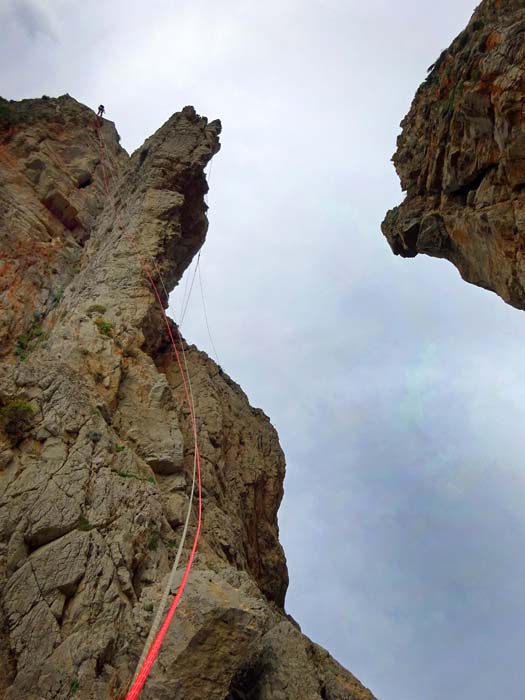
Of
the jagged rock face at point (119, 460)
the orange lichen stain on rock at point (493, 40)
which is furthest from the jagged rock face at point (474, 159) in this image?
the jagged rock face at point (119, 460)

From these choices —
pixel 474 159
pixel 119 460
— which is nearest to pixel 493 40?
pixel 474 159

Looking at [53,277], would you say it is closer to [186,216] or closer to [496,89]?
[186,216]

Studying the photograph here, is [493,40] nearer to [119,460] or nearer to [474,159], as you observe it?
[474,159]

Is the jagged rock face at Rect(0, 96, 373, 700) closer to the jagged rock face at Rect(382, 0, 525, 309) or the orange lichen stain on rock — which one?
the jagged rock face at Rect(382, 0, 525, 309)

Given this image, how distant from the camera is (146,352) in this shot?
2000cm

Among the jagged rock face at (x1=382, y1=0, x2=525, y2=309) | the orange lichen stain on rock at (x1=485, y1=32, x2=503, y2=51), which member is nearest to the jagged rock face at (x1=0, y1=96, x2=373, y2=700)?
the jagged rock face at (x1=382, y1=0, x2=525, y2=309)

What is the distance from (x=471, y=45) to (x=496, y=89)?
15.5 ft

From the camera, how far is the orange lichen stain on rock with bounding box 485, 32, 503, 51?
1553 centimetres

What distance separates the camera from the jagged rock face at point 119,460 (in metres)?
9.77

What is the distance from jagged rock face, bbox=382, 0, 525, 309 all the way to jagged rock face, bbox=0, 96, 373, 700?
34.2ft

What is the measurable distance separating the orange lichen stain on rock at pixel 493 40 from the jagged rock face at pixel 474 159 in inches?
1.3

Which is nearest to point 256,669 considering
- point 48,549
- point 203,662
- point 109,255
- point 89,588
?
point 203,662

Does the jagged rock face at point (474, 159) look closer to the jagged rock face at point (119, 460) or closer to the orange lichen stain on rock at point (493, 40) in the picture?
the orange lichen stain on rock at point (493, 40)

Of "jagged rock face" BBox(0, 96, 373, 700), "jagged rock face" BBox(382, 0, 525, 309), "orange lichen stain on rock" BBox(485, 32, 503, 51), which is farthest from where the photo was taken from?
"orange lichen stain on rock" BBox(485, 32, 503, 51)
